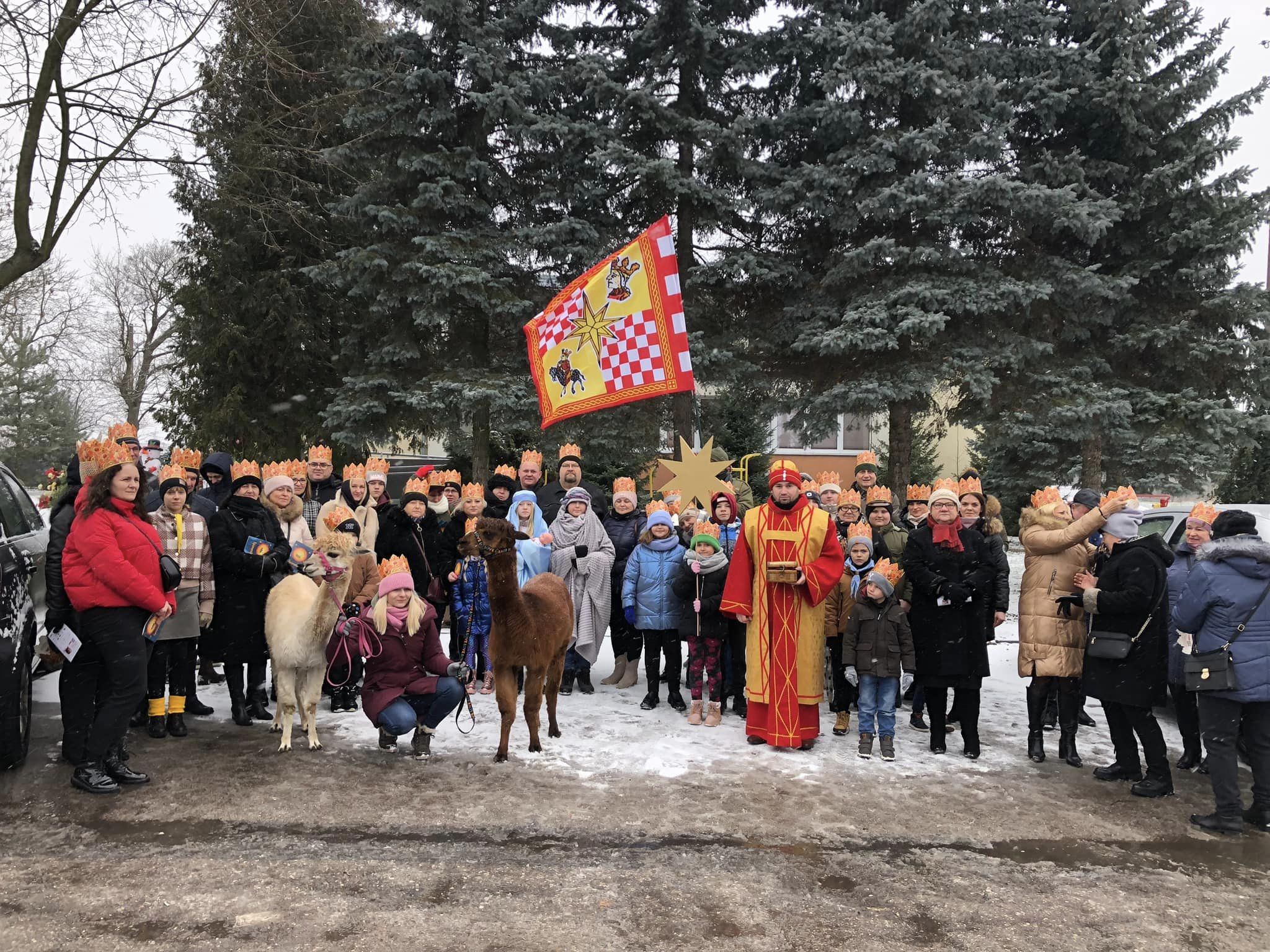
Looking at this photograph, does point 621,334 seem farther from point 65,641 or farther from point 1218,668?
point 1218,668

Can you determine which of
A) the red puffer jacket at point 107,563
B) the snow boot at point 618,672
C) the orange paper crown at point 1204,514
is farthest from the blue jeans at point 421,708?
the orange paper crown at point 1204,514

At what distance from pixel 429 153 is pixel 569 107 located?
7.88ft

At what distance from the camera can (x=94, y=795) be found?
16.4ft

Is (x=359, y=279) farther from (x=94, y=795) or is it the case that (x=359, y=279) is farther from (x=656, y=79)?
(x=94, y=795)

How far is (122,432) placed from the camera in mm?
6871

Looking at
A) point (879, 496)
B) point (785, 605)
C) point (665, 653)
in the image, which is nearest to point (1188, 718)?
point (879, 496)

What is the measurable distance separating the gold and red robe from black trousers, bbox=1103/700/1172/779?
1.84 metres

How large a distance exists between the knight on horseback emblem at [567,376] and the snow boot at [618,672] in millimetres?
3445

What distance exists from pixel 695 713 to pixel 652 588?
3.43 feet

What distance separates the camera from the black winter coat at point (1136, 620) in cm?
539

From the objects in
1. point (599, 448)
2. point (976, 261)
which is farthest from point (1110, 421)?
point (599, 448)

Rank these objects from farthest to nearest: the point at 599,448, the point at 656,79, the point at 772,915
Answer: the point at 599,448
the point at 656,79
the point at 772,915

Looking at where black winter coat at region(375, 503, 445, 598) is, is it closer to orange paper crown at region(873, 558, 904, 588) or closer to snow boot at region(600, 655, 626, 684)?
snow boot at region(600, 655, 626, 684)

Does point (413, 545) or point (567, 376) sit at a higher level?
point (567, 376)
